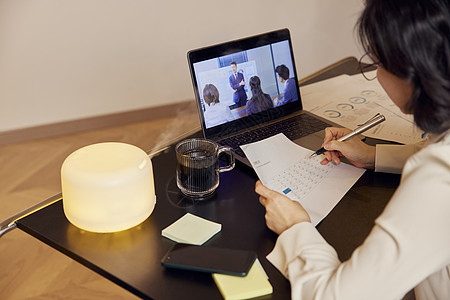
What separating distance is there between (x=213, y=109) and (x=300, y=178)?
0.30 m

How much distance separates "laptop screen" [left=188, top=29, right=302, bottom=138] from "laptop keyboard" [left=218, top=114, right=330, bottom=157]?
0.09ft

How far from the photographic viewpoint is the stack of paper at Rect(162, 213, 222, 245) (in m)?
0.91

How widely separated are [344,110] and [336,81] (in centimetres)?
26

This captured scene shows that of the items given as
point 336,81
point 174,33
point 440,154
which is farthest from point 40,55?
point 440,154

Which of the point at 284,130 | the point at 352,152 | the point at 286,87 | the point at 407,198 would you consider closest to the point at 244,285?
the point at 407,198

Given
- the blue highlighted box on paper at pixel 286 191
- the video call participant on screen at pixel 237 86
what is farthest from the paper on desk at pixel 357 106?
the blue highlighted box on paper at pixel 286 191

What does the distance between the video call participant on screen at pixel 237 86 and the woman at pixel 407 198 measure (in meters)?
0.49

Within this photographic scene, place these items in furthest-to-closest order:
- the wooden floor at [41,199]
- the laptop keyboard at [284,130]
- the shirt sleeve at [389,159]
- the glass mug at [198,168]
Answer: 1. the wooden floor at [41,199]
2. the laptop keyboard at [284,130]
3. the shirt sleeve at [389,159]
4. the glass mug at [198,168]

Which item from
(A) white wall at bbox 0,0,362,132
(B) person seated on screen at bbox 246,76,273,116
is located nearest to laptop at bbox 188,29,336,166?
(B) person seated on screen at bbox 246,76,273,116

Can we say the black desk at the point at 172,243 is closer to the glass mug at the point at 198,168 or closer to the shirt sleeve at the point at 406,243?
the glass mug at the point at 198,168

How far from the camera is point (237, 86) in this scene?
129 centimetres

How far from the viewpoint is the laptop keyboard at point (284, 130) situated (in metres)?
1.25

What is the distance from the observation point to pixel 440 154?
0.71 m

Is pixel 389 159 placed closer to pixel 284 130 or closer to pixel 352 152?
pixel 352 152
